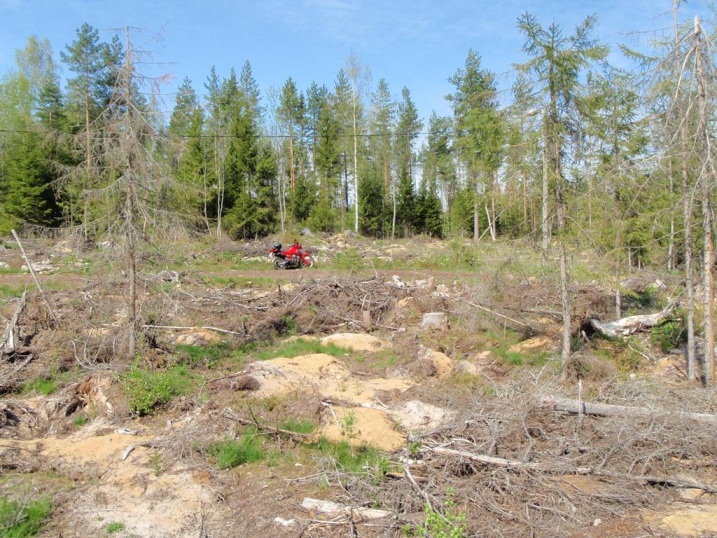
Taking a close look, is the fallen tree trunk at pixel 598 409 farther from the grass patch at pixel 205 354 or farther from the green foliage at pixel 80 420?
the green foliage at pixel 80 420

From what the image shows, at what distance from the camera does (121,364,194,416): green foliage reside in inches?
336

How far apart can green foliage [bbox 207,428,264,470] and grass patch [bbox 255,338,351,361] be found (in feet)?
13.4

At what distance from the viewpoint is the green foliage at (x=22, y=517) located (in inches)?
→ 212

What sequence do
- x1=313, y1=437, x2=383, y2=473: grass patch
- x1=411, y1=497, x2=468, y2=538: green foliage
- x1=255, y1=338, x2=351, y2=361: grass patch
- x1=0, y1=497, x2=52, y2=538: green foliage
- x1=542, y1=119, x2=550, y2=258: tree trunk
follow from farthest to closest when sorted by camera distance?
x1=255, y1=338, x2=351, y2=361: grass patch < x1=542, y1=119, x2=550, y2=258: tree trunk < x1=313, y1=437, x2=383, y2=473: grass patch < x1=0, y1=497, x2=52, y2=538: green foliage < x1=411, y1=497, x2=468, y2=538: green foliage

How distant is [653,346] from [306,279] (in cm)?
998

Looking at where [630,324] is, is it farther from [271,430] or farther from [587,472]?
[271,430]

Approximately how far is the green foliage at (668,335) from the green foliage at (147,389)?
1057 cm

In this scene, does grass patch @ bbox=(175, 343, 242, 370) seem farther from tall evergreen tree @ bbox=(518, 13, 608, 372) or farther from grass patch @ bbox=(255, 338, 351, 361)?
tall evergreen tree @ bbox=(518, 13, 608, 372)

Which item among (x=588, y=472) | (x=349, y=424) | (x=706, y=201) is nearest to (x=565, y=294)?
(x=706, y=201)

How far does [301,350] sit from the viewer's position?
12031mm

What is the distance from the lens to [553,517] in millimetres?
5406

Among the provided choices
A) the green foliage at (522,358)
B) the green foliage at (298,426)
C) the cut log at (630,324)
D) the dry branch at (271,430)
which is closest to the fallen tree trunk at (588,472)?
the dry branch at (271,430)

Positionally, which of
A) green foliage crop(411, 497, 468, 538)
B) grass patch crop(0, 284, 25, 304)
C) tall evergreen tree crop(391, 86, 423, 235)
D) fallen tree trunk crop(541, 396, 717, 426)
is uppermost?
tall evergreen tree crop(391, 86, 423, 235)

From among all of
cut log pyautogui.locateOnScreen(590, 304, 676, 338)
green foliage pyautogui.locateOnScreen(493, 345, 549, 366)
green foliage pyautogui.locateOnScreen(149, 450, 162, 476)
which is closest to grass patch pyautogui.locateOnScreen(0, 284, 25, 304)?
green foliage pyautogui.locateOnScreen(149, 450, 162, 476)
